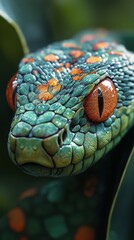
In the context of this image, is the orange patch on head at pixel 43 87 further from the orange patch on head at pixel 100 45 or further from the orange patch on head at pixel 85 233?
the orange patch on head at pixel 85 233

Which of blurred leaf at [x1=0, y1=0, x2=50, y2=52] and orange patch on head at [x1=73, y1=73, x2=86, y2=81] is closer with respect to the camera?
orange patch on head at [x1=73, y1=73, x2=86, y2=81]

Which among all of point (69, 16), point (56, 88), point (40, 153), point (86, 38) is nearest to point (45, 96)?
point (56, 88)

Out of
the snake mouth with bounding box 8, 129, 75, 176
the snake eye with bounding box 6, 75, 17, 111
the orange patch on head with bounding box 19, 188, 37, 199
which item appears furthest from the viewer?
the orange patch on head with bounding box 19, 188, 37, 199

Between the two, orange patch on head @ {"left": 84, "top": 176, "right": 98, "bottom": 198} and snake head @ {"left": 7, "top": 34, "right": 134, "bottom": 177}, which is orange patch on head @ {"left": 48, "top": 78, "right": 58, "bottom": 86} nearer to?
snake head @ {"left": 7, "top": 34, "right": 134, "bottom": 177}

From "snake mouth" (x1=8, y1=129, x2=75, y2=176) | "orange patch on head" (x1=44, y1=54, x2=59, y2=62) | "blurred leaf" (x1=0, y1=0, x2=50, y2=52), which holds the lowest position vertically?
"snake mouth" (x1=8, y1=129, x2=75, y2=176)

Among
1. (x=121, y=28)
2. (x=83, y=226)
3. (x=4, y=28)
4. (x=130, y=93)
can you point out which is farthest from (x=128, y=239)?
(x=121, y=28)

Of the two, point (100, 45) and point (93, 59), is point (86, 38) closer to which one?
point (100, 45)

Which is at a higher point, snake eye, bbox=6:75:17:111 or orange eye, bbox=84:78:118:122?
snake eye, bbox=6:75:17:111

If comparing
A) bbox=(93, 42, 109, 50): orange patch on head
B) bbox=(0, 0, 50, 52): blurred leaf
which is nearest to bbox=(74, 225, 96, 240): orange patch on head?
bbox=(93, 42, 109, 50): orange patch on head
